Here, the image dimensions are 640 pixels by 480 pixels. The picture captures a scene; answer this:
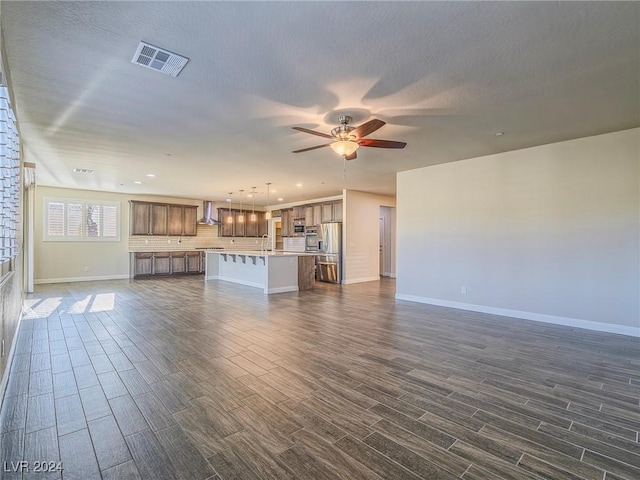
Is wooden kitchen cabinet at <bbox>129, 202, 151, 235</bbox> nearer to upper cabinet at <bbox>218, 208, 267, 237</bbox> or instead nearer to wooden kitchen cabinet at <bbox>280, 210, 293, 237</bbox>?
upper cabinet at <bbox>218, 208, 267, 237</bbox>

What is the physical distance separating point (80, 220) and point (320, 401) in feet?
32.0

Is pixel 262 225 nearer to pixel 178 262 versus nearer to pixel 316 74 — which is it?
pixel 178 262

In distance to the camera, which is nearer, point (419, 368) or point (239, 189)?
point (419, 368)

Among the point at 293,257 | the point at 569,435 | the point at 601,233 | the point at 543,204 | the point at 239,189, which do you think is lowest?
the point at 569,435

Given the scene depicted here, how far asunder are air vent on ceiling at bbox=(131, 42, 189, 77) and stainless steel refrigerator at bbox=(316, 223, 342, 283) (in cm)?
657

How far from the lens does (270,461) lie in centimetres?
173

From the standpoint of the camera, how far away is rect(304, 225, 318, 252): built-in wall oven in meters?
9.60

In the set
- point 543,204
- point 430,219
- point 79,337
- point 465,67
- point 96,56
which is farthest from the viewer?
point 430,219

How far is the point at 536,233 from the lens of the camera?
488 centimetres

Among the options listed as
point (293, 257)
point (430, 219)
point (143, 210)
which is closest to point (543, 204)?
point (430, 219)

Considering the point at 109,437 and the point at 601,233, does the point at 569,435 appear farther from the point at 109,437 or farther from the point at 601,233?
the point at 601,233

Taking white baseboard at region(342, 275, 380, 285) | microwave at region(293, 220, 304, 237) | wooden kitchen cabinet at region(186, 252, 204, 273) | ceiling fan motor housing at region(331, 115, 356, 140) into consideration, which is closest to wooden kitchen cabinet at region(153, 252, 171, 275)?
wooden kitchen cabinet at region(186, 252, 204, 273)

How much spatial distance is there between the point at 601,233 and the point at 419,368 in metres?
3.52

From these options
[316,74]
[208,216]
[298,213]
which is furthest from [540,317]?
[208,216]
